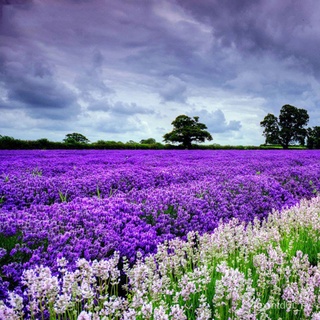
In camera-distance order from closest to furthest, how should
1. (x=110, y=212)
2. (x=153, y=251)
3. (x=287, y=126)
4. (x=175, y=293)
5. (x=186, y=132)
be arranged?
(x=175, y=293)
(x=153, y=251)
(x=110, y=212)
(x=186, y=132)
(x=287, y=126)

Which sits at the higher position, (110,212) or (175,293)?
(110,212)

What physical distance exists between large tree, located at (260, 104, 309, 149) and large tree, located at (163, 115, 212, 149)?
40.9ft

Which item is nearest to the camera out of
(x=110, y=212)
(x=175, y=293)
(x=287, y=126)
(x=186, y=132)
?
(x=175, y=293)

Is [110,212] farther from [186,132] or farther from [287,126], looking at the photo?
[287,126]

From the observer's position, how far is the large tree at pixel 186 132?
47.4 metres

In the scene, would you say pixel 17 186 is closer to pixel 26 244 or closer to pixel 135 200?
pixel 135 200

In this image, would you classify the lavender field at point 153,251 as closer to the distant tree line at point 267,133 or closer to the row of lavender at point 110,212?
the row of lavender at point 110,212

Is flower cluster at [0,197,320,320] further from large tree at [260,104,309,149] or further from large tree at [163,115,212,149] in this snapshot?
large tree at [260,104,309,149]

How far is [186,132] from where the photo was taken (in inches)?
1859

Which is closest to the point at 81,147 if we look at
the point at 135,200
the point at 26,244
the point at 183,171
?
the point at 183,171

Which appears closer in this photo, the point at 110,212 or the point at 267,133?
the point at 110,212

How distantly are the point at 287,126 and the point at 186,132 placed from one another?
68.3 feet

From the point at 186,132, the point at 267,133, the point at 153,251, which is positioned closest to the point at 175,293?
the point at 153,251

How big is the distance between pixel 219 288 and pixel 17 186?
216 inches
